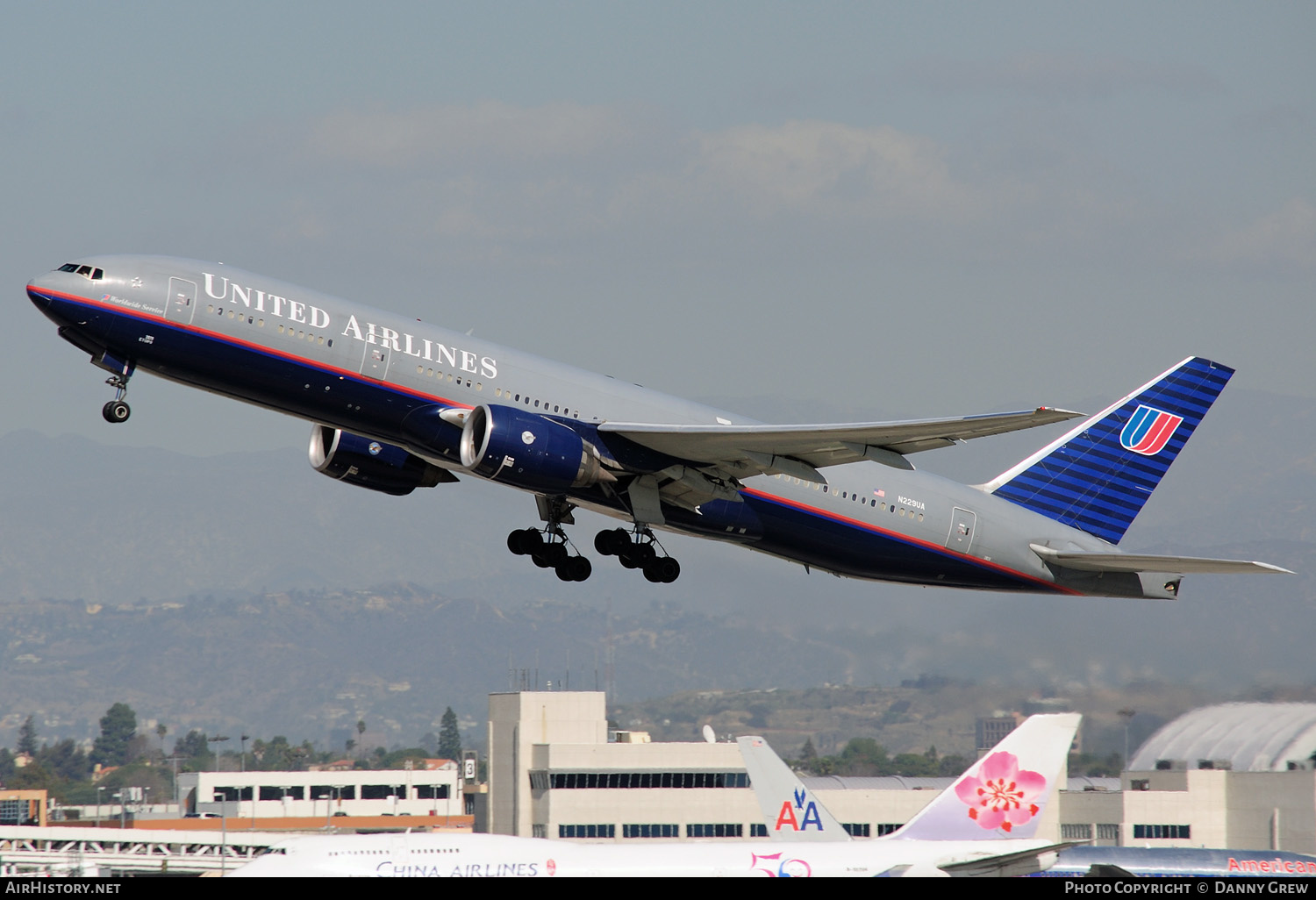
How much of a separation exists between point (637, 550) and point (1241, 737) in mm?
25258

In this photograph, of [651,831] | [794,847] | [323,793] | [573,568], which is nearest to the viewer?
[794,847]

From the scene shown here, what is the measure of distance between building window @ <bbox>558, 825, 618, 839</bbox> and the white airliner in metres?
23.4

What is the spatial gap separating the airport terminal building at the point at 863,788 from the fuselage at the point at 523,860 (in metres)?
17.9

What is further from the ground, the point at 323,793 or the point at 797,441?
the point at 797,441

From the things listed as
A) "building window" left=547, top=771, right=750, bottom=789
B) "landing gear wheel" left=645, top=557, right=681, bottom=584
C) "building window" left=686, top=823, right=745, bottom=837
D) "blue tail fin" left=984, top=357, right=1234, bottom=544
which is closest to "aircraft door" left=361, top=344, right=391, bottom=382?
"landing gear wheel" left=645, top=557, right=681, bottom=584

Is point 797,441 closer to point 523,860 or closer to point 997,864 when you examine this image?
point 997,864

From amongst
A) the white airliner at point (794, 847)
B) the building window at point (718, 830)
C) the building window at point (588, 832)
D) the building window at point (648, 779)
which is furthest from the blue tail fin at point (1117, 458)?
the building window at point (588, 832)

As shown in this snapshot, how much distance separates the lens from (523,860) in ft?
104

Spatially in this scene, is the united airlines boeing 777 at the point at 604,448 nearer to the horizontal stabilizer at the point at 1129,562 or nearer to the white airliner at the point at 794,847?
the horizontal stabilizer at the point at 1129,562

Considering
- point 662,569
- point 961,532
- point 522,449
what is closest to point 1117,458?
point 961,532

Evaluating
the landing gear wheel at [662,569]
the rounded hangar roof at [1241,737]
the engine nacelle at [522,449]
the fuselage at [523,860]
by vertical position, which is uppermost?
the engine nacelle at [522,449]

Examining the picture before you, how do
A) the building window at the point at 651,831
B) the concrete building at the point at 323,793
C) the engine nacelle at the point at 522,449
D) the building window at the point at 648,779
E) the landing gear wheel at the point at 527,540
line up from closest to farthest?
the engine nacelle at the point at 522,449
the landing gear wheel at the point at 527,540
the building window at the point at 651,831
the building window at the point at 648,779
the concrete building at the point at 323,793

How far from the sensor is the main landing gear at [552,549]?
38.3m

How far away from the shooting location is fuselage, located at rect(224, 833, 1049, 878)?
31.1 m
